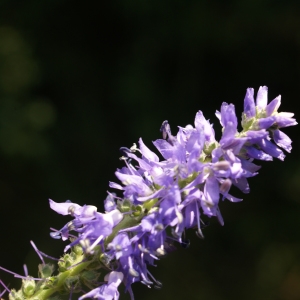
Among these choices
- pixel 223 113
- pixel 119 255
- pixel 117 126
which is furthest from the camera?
pixel 117 126

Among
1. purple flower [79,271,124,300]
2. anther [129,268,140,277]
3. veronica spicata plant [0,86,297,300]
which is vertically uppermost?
veronica spicata plant [0,86,297,300]

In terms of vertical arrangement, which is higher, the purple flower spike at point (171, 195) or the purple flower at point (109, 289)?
the purple flower spike at point (171, 195)

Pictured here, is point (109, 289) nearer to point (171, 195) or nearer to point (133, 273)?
point (133, 273)

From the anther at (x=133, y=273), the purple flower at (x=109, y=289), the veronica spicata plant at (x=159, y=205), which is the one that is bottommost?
the purple flower at (x=109, y=289)

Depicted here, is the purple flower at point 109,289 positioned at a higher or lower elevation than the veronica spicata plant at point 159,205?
lower

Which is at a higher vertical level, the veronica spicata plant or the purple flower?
the veronica spicata plant

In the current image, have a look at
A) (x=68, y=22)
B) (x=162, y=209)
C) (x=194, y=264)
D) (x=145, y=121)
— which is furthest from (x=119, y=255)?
(x=194, y=264)

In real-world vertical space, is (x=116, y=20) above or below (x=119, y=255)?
above

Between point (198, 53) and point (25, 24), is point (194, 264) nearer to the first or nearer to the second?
point (198, 53)
